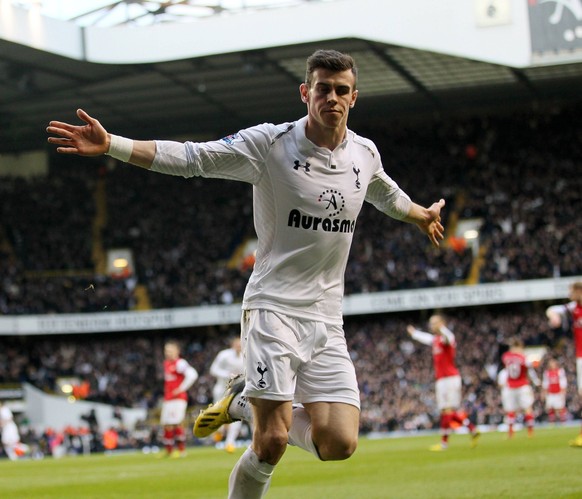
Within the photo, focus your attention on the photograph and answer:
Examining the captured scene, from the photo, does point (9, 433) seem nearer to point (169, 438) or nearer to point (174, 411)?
point (169, 438)

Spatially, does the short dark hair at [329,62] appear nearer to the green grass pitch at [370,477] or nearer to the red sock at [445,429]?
the green grass pitch at [370,477]

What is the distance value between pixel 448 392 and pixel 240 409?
1151 centimetres

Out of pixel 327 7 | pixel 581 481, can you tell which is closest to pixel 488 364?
pixel 327 7

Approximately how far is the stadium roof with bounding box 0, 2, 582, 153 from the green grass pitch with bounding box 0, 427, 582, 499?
17772 millimetres

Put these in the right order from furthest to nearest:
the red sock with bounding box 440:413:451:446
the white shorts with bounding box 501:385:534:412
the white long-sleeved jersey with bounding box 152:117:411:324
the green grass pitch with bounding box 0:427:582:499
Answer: the white shorts with bounding box 501:385:534:412 → the red sock with bounding box 440:413:451:446 → the green grass pitch with bounding box 0:427:582:499 → the white long-sleeved jersey with bounding box 152:117:411:324

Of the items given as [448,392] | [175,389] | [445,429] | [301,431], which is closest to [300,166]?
[301,431]

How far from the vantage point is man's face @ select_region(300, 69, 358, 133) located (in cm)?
550

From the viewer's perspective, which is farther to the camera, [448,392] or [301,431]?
[448,392]

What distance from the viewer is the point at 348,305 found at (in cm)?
3612

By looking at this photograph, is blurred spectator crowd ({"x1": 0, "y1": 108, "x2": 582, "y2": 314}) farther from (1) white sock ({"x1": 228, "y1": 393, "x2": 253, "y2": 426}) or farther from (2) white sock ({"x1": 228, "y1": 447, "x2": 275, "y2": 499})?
(2) white sock ({"x1": 228, "y1": 447, "x2": 275, "y2": 499})

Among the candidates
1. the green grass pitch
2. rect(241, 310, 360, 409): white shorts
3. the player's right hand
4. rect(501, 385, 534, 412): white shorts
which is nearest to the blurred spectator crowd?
rect(501, 385, 534, 412): white shorts

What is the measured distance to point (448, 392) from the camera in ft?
56.6

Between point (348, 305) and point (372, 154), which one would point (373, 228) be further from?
point (372, 154)

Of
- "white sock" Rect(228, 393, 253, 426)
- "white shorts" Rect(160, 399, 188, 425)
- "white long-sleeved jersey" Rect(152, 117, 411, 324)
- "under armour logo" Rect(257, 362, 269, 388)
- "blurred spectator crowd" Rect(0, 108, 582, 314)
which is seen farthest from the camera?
"blurred spectator crowd" Rect(0, 108, 582, 314)
